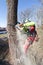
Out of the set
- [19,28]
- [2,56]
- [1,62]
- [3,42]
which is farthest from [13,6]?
[3,42]

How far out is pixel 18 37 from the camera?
7863mm

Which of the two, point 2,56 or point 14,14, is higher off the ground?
point 14,14

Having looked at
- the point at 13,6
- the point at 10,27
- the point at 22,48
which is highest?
the point at 13,6

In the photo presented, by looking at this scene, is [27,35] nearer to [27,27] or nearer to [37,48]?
[27,27]

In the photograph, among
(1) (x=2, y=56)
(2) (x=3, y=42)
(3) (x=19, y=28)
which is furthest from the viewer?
(2) (x=3, y=42)

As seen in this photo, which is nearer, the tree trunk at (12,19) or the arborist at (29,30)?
the arborist at (29,30)

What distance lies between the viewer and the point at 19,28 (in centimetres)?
725

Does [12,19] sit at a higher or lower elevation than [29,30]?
higher

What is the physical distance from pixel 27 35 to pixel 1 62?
29.1ft

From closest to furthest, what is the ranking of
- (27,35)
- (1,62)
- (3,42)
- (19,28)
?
(19,28) < (27,35) < (1,62) < (3,42)

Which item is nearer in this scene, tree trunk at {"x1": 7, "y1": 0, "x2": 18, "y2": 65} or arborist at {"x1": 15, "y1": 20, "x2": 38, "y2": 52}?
arborist at {"x1": 15, "y1": 20, "x2": 38, "y2": 52}

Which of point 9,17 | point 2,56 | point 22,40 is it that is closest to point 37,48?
point 2,56

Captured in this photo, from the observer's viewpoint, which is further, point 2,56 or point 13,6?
point 2,56

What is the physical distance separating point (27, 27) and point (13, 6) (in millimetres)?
703
